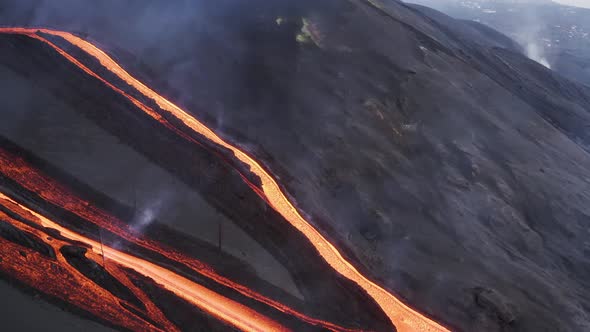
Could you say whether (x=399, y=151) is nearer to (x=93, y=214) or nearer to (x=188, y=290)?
(x=188, y=290)

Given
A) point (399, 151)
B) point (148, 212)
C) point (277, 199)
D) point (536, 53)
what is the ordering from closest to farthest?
point (148, 212)
point (277, 199)
point (399, 151)
point (536, 53)

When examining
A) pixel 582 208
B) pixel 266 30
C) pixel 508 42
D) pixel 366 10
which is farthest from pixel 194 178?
pixel 508 42

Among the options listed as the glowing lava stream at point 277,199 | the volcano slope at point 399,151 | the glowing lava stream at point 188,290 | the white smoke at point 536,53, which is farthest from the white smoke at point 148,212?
the white smoke at point 536,53

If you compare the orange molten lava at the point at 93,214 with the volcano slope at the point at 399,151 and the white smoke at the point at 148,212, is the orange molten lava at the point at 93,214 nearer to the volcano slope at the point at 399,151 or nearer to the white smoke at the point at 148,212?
the white smoke at the point at 148,212

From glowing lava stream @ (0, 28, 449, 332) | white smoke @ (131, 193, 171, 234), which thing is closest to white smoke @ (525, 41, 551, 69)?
glowing lava stream @ (0, 28, 449, 332)

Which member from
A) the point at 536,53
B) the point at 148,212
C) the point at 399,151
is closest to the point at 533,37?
the point at 536,53

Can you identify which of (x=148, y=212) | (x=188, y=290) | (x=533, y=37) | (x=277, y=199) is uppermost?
(x=533, y=37)

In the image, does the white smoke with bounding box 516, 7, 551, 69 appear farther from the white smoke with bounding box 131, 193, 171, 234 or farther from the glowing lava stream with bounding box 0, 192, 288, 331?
the glowing lava stream with bounding box 0, 192, 288, 331

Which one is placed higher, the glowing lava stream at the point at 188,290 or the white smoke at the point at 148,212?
the white smoke at the point at 148,212
